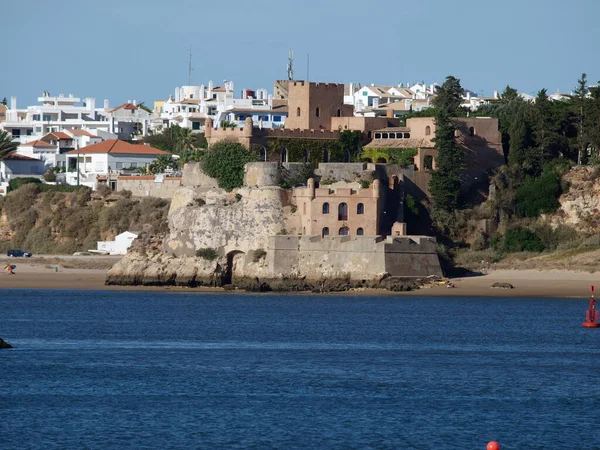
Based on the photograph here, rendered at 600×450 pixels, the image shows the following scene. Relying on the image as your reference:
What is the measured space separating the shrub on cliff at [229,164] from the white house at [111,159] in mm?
18701

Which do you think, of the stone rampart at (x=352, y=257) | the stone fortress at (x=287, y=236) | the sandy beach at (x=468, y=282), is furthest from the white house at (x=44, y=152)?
the stone rampart at (x=352, y=257)

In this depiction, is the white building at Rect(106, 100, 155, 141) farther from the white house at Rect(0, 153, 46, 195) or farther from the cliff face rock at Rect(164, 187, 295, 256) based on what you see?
the cliff face rock at Rect(164, 187, 295, 256)

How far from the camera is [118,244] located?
73.4 meters

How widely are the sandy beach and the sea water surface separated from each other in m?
2.17

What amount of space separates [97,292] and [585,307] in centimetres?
2235

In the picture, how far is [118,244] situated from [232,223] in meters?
10.7

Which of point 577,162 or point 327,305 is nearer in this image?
point 327,305

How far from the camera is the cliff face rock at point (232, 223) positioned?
6444cm

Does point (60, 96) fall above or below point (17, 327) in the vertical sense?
above

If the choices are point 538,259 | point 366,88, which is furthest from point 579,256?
point 366,88

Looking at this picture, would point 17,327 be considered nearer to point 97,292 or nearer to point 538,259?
point 97,292

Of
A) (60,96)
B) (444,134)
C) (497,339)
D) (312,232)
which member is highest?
(60,96)

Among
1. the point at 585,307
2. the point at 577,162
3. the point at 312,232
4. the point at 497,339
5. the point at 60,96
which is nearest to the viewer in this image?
the point at 497,339

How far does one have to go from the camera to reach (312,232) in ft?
208
